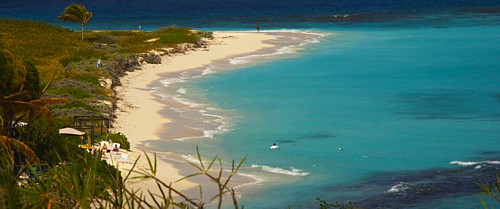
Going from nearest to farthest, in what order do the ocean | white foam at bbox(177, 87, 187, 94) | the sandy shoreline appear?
the ocean, the sandy shoreline, white foam at bbox(177, 87, 187, 94)

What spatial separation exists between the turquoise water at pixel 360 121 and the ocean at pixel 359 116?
0.06m

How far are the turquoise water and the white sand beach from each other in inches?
108

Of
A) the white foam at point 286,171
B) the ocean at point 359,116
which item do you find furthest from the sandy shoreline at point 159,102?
the white foam at point 286,171

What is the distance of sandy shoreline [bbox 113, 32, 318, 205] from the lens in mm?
30945

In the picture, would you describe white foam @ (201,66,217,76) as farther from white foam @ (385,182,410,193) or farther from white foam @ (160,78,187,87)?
white foam @ (385,182,410,193)

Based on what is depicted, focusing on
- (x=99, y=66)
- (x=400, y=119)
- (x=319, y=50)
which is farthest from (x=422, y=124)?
(x=319, y=50)

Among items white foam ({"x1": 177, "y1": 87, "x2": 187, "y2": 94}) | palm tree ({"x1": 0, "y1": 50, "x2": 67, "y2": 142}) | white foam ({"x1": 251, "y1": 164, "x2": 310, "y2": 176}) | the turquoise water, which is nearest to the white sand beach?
white foam ({"x1": 177, "y1": 87, "x2": 187, "y2": 94})

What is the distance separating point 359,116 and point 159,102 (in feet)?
34.0

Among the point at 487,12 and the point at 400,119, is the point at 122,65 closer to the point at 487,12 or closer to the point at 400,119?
the point at 400,119

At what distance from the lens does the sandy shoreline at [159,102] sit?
30.9 m

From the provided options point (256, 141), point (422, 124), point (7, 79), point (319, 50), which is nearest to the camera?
point (7, 79)

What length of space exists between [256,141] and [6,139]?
56.7 ft

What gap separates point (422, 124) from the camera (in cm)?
4250

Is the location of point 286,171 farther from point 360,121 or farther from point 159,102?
point 159,102
